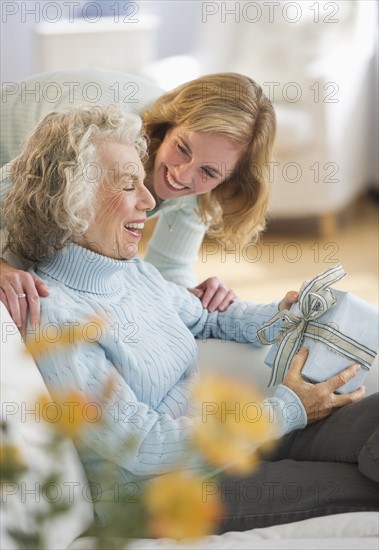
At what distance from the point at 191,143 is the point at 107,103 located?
25 cm

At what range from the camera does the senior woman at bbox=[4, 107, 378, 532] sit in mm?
1461

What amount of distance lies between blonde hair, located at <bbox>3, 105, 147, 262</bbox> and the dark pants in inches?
20.1

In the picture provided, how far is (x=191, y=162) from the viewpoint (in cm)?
199

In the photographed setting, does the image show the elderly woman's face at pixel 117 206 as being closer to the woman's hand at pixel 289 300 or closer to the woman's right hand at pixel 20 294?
the woman's right hand at pixel 20 294

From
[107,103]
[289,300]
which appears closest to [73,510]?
[289,300]

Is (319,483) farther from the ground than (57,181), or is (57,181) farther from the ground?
(57,181)

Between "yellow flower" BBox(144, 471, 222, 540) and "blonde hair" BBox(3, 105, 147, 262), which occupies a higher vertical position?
"yellow flower" BBox(144, 471, 222, 540)

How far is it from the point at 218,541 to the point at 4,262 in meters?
0.62

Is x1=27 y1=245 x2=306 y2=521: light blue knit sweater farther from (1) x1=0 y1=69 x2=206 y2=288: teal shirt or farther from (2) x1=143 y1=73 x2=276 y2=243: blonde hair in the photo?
(1) x1=0 y1=69 x2=206 y2=288: teal shirt

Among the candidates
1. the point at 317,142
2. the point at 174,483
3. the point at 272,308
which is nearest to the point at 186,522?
the point at 174,483

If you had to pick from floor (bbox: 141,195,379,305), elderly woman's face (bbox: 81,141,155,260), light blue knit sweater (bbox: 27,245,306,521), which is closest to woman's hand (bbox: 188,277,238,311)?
light blue knit sweater (bbox: 27,245,306,521)

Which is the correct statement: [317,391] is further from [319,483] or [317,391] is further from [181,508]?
[181,508]

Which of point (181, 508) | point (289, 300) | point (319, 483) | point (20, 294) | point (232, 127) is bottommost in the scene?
point (319, 483)

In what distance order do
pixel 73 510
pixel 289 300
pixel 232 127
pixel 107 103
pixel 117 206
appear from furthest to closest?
pixel 107 103
pixel 232 127
pixel 289 300
pixel 117 206
pixel 73 510
